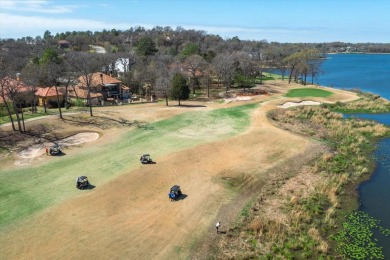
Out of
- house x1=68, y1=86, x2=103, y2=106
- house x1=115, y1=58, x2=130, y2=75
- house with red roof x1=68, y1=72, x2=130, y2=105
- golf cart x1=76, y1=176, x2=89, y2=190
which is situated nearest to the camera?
golf cart x1=76, y1=176, x2=89, y2=190

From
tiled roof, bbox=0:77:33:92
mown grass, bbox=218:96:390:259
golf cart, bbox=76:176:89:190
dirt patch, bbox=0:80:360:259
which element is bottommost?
mown grass, bbox=218:96:390:259

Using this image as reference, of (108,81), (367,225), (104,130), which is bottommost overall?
(367,225)

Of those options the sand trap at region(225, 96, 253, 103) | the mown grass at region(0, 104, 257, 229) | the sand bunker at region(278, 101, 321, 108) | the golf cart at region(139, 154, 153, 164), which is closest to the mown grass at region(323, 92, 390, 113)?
the sand bunker at region(278, 101, 321, 108)

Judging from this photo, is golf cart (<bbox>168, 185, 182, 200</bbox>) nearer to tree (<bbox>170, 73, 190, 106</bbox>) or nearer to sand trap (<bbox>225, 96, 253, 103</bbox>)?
tree (<bbox>170, 73, 190, 106</bbox>)

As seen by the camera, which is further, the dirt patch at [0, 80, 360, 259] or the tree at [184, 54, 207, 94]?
the tree at [184, 54, 207, 94]

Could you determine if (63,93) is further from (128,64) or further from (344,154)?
(344,154)

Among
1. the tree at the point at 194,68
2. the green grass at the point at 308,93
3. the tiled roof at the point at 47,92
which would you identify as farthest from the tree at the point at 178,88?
the green grass at the point at 308,93

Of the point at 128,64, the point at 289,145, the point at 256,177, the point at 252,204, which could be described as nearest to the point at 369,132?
the point at 289,145
